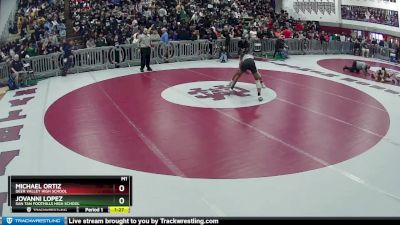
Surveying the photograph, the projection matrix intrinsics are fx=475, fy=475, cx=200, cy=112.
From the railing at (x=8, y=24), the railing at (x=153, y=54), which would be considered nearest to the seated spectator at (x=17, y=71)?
the railing at (x=153, y=54)

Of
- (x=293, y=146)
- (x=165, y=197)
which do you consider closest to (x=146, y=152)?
(x=165, y=197)

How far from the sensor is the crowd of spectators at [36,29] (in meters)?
18.2

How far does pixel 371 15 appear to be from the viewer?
1340 inches

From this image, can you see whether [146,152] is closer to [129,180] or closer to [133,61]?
[129,180]

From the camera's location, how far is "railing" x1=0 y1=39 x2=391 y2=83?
18.0m

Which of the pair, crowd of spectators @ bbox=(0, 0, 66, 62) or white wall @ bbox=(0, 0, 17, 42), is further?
white wall @ bbox=(0, 0, 17, 42)

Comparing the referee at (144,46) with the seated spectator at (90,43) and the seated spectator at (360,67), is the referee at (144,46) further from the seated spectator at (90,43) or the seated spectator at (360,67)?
the seated spectator at (360,67)

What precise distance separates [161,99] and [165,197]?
6645 mm

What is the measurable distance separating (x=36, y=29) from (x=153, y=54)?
5.37 m

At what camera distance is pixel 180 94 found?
48.9ft

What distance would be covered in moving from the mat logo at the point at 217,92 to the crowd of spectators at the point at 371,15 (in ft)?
67.9
